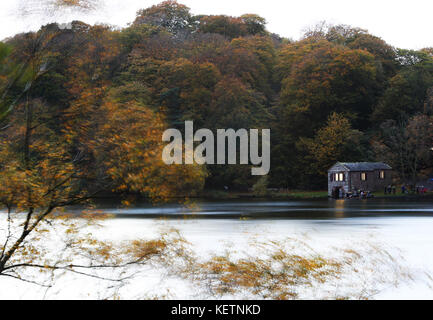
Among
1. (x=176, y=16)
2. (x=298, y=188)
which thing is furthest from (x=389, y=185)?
(x=176, y=16)

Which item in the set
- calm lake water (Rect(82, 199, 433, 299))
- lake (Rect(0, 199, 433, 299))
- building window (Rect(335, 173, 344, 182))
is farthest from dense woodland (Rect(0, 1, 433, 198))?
lake (Rect(0, 199, 433, 299))

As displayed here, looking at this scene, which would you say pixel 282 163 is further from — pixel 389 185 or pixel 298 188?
pixel 389 185

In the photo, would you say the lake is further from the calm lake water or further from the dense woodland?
the dense woodland

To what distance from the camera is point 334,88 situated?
63.0m

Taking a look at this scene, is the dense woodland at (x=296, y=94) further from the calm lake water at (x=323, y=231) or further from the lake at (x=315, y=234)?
the lake at (x=315, y=234)

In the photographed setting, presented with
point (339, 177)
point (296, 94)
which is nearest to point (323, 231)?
point (339, 177)

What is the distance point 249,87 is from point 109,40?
4907 centimetres

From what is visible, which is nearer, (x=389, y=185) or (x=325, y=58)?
(x=389, y=185)

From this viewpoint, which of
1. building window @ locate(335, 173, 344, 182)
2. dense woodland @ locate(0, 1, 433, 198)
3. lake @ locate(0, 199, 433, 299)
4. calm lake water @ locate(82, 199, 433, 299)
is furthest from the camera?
dense woodland @ locate(0, 1, 433, 198)

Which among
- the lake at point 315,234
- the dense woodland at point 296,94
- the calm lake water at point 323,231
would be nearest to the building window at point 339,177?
the dense woodland at point 296,94

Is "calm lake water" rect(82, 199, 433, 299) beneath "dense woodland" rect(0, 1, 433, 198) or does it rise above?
beneath
